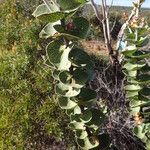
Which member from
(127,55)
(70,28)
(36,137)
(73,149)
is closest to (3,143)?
(36,137)

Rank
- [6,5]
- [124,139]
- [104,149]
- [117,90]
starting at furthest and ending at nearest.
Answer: [6,5], [117,90], [124,139], [104,149]

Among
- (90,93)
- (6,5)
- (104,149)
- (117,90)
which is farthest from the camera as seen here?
(6,5)

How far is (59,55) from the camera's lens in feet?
10.3

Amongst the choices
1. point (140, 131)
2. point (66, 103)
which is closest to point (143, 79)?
point (140, 131)

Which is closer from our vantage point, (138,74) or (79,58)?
(79,58)

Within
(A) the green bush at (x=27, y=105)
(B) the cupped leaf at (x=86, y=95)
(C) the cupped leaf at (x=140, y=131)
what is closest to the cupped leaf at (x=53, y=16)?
(B) the cupped leaf at (x=86, y=95)

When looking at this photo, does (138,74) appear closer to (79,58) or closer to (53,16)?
(79,58)

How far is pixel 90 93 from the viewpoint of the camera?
339cm

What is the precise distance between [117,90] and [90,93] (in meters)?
2.63

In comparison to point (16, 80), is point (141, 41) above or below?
above

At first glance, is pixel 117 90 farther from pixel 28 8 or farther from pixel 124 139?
pixel 28 8

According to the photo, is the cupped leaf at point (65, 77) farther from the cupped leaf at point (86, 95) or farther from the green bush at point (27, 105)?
the green bush at point (27, 105)

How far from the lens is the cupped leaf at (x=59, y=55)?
3.12 meters

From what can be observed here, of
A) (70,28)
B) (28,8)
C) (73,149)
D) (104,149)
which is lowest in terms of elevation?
(28,8)
